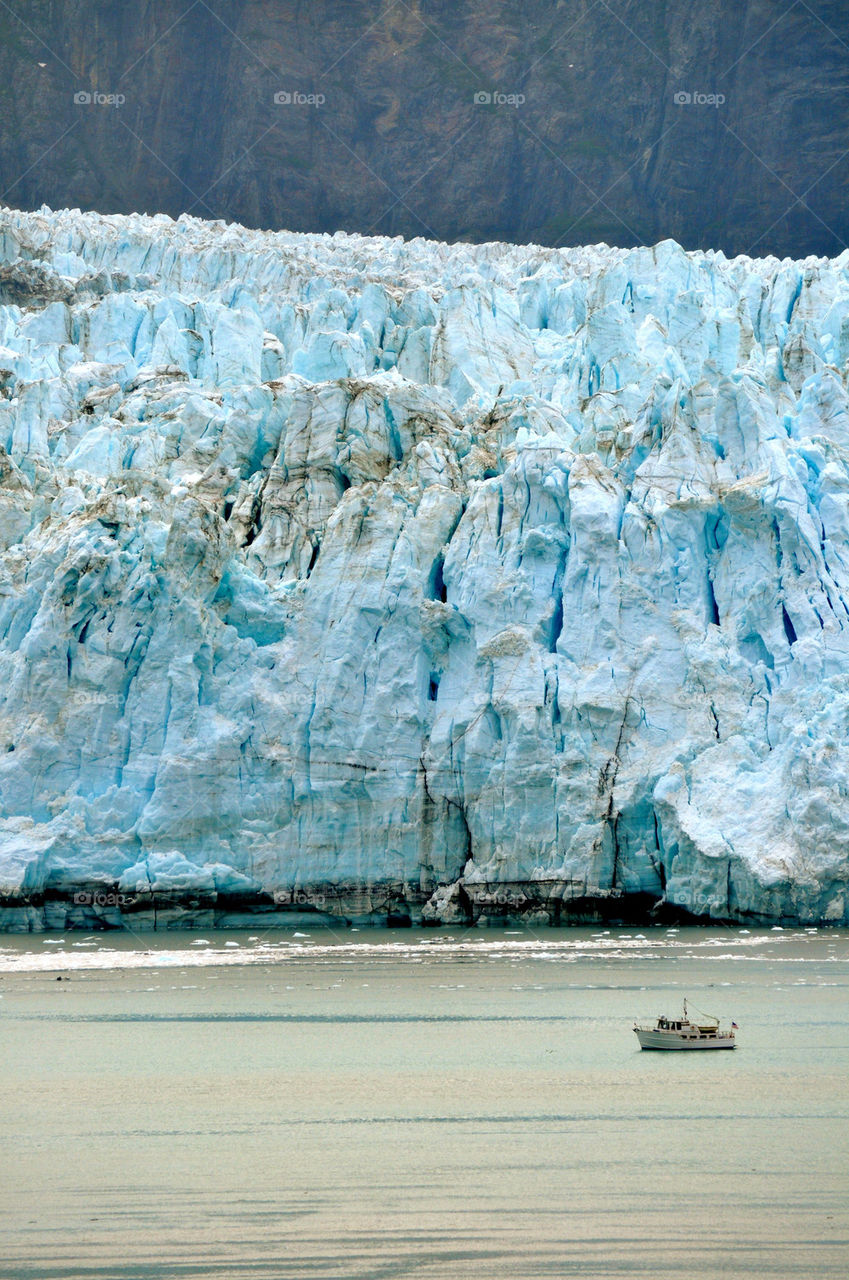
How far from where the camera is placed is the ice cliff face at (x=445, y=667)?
821 inches

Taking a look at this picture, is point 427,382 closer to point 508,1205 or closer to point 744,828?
point 744,828

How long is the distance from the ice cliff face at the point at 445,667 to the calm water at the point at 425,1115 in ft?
5.45

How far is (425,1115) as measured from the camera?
1172 centimetres

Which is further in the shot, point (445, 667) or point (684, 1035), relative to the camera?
point (445, 667)

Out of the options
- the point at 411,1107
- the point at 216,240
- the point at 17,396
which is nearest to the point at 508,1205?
the point at 411,1107

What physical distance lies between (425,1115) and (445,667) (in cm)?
1132
